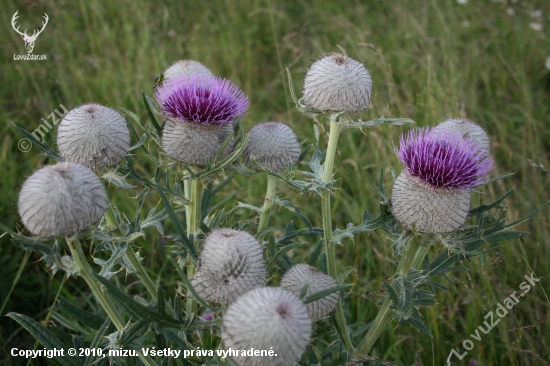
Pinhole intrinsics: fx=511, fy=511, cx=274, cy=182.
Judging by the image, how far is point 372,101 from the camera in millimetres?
6031

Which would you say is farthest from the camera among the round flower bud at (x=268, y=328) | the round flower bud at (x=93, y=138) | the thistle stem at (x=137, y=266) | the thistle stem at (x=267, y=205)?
the thistle stem at (x=267, y=205)

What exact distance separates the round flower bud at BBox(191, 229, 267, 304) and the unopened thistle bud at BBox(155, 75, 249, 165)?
83 centimetres

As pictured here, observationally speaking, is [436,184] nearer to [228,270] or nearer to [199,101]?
[228,270]

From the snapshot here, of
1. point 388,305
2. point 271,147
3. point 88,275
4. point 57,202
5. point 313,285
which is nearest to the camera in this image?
point 57,202

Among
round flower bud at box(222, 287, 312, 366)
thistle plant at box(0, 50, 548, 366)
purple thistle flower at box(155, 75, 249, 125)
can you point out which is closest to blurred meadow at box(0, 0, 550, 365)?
thistle plant at box(0, 50, 548, 366)

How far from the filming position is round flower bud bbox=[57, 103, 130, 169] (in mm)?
3299

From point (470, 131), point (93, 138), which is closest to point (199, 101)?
point (93, 138)

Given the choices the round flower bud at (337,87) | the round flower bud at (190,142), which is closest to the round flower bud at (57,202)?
the round flower bud at (190,142)

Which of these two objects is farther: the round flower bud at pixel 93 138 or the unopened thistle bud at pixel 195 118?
the unopened thistle bud at pixel 195 118

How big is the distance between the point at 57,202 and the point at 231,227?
4.07 ft

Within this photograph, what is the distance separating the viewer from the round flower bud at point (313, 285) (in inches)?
122

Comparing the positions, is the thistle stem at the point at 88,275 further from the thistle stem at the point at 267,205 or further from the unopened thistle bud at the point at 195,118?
the thistle stem at the point at 267,205

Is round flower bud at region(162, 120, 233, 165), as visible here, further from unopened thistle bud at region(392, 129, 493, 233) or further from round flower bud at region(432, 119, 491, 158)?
round flower bud at region(432, 119, 491, 158)

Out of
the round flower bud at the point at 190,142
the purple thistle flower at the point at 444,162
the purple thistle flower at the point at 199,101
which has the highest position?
the purple thistle flower at the point at 199,101
